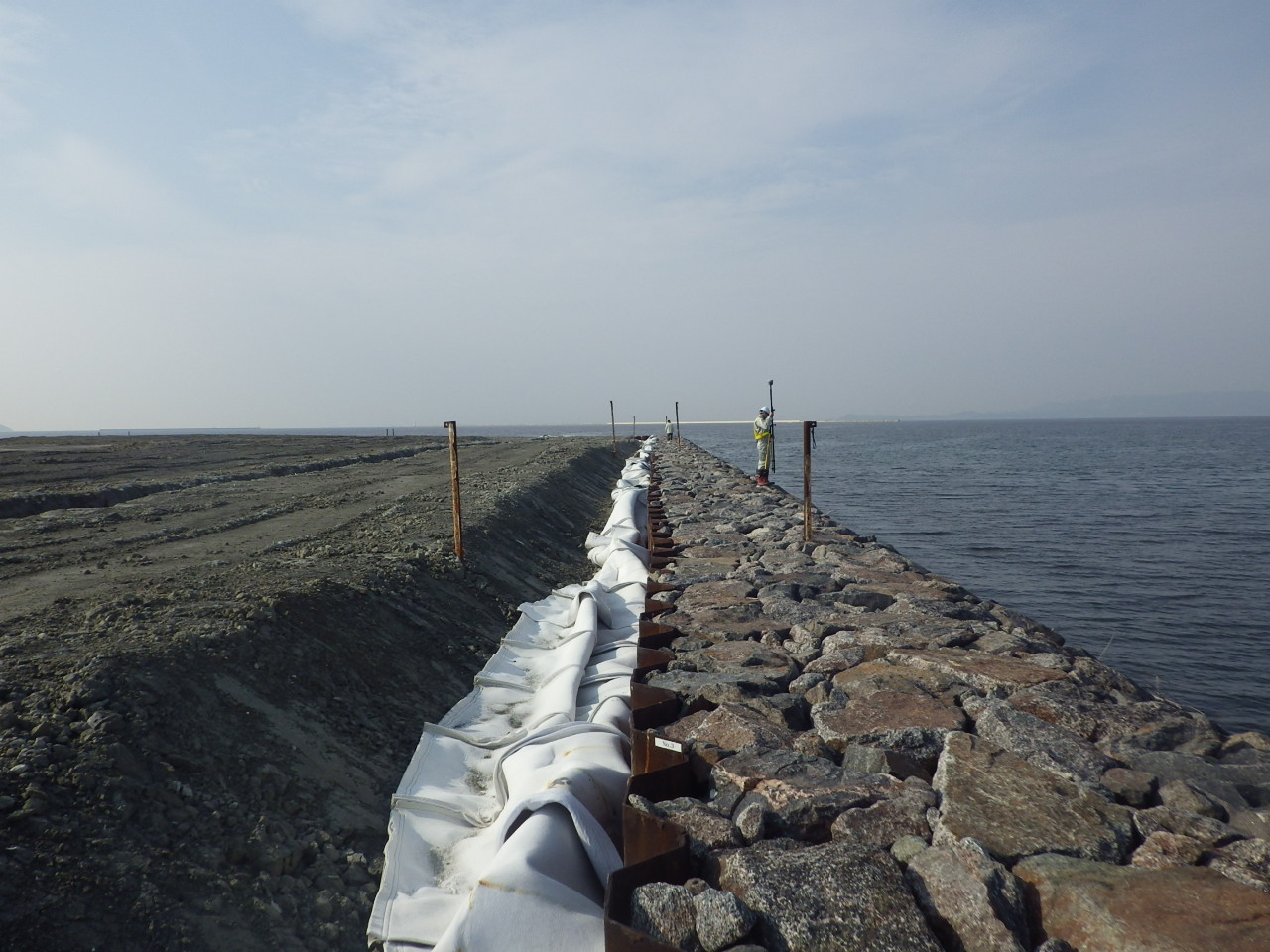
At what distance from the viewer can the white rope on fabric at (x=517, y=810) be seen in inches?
100

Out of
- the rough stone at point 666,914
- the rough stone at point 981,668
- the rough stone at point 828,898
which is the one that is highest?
the rough stone at point 981,668

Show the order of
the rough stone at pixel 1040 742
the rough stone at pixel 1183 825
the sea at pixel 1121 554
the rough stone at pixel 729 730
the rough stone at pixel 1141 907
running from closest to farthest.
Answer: the rough stone at pixel 1141 907 → the rough stone at pixel 1183 825 → the rough stone at pixel 1040 742 → the rough stone at pixel 729 730 → the sea at pixel 1121 554

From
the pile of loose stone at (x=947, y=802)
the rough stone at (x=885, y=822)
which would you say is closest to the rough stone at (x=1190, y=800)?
the pile of loose stone at (x=947, y=802)

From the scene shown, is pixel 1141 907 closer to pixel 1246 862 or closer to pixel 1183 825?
pixel 1246 862

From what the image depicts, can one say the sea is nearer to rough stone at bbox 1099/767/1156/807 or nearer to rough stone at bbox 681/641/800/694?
rough stone at bbox 681/641/800/694

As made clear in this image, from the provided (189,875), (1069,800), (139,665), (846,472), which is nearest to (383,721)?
(139,665)

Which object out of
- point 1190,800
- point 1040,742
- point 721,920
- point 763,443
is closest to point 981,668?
point 1040,742

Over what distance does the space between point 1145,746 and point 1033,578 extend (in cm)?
1081

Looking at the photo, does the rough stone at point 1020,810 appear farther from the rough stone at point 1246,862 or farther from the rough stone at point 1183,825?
the rough stone at point 1246,862

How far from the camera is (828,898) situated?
2.32 meters

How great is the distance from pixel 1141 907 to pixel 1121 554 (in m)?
15.2

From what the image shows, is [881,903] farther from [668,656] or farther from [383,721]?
[383,721]

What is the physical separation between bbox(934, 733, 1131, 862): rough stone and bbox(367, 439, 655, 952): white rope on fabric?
128 cm

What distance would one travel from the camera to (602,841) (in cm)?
294
